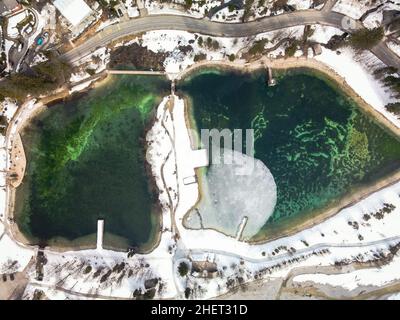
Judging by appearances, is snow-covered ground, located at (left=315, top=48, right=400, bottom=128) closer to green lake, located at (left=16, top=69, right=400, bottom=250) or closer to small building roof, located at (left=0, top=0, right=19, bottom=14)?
green lake, located at (left=16, top=69, right=400, bottom=250)

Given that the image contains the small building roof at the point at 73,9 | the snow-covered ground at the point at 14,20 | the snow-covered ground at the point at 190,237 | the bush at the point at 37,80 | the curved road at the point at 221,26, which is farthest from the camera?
the snow-covered ground at the point at 14,20

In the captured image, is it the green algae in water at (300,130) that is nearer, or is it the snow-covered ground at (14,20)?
the snow-covered ground at (14,20)

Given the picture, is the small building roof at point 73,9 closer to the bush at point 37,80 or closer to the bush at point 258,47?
the bush at point 37,80

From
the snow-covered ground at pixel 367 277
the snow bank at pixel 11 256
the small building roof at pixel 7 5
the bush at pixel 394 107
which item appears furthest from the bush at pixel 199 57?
the snow bank at pixel 11 256

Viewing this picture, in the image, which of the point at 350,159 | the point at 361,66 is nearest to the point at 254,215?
the point at 350,159

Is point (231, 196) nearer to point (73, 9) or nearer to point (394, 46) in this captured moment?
point (394, 46)

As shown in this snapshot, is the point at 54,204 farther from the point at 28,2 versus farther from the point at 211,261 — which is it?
the point at 28,2
